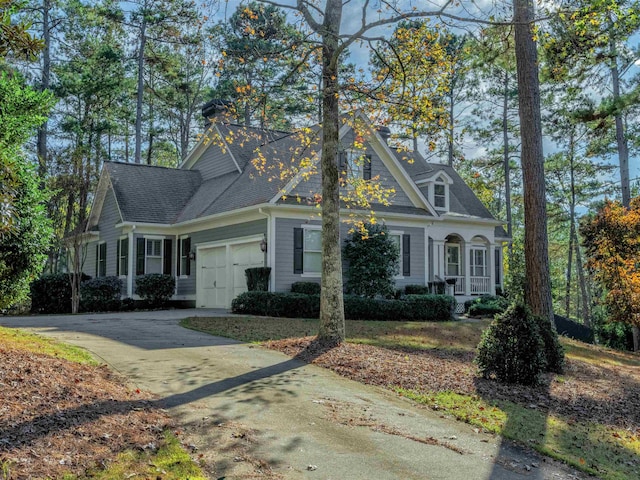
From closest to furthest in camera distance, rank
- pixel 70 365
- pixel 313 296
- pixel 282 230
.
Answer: pixel 70 365 < pixel 313 296 < pixel 282 230

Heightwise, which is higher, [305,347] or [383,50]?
[383,50]

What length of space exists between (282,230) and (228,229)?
8.53 ft

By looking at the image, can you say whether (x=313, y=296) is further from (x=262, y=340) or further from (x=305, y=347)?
(x=305, y=347)

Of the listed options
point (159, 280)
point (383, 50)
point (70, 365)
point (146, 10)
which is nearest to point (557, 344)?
point (383, 50)

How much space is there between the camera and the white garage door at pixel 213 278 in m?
20.0

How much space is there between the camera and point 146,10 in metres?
29.2

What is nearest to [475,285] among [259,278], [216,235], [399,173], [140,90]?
[399,173]

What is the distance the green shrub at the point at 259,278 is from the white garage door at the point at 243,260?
0.52 m

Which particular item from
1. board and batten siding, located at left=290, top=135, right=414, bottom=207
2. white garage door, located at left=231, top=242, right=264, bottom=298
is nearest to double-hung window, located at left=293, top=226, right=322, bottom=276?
white garage door, located at left=231, top=242, right=264, bottom=298

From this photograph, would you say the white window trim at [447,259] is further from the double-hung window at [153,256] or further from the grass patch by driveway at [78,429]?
the grass patch by driveway at [78,429]

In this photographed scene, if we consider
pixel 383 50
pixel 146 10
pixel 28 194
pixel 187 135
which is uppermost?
pixel 146 10

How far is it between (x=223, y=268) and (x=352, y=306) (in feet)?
17.1

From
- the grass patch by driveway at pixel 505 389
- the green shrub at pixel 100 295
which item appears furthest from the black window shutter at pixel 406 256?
the green shrub at pixel 100 295

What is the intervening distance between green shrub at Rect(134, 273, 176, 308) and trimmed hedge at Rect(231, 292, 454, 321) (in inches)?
174
